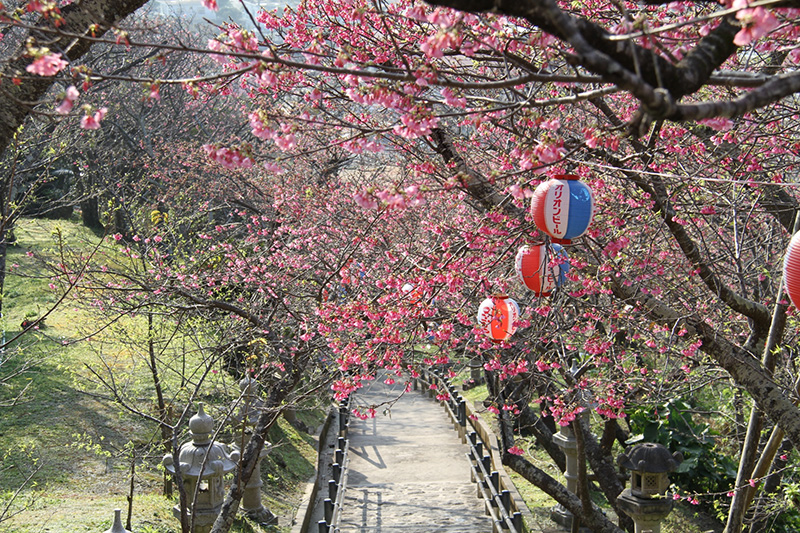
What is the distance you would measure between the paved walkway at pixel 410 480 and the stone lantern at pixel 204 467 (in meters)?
2.00

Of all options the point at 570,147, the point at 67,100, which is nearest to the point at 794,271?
the point at 570,147

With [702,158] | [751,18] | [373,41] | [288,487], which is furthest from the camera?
[288,487]

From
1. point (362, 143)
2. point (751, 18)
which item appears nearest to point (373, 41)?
point (362, 143)

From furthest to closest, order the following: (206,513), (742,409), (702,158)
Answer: (742,409)
(206,513)
(702,158)

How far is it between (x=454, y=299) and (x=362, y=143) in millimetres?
7035

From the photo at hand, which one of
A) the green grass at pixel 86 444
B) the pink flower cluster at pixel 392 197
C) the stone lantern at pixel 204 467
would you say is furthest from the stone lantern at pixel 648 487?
the pink flower cluster at pixel 392 197

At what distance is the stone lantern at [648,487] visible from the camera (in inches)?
324

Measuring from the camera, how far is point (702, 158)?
6703 mm

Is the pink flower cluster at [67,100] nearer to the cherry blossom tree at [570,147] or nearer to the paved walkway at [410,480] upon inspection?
the cherry blossom tree at [570,147]

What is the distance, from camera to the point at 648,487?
8.30 metres

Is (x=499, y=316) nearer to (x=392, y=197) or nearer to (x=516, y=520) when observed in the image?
(x=392, y=197)

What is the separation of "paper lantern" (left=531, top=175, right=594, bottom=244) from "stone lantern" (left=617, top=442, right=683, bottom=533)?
182 inches

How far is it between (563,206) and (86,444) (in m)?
9.29

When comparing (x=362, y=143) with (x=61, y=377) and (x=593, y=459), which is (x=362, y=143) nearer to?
(x=593, y=459)
